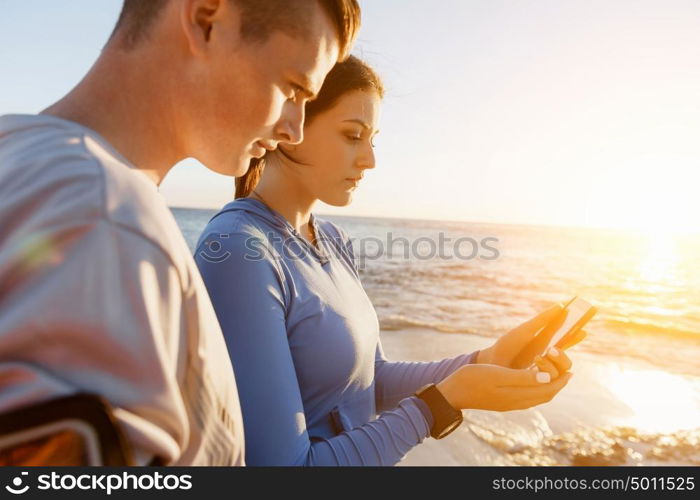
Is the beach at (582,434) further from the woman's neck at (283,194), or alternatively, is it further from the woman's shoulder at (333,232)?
the woman's neck at (283,194)

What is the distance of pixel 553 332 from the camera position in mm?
2475

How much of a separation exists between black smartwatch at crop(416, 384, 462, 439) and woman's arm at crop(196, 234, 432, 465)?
0.17m

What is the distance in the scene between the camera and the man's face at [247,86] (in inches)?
47.1

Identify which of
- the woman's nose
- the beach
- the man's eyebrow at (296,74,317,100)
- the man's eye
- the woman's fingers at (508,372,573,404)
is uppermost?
the man's eyebrow at (296,74,317,100)

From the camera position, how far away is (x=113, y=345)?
0.65 meters

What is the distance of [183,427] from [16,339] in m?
0.25

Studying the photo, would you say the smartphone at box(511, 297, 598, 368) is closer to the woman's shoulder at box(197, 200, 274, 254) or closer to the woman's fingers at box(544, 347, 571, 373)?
the woman's fingers at box(544, 347, 571, 373)

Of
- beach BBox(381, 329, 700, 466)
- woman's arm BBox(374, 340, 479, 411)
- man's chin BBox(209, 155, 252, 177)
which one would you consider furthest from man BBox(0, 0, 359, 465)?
beach BBox(381, 329, 700, 466)

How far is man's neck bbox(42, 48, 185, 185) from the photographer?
1030 millimetres

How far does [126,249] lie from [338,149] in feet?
5.58
